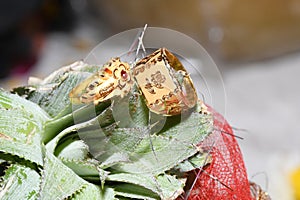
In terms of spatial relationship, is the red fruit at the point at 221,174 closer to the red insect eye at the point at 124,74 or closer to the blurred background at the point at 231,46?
the red insect eye at the point at 124,74

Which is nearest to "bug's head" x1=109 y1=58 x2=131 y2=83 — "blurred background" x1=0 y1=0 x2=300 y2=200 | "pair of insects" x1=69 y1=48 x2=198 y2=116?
"pair of insects" x1=69 y1=48 x2=198 y2=116

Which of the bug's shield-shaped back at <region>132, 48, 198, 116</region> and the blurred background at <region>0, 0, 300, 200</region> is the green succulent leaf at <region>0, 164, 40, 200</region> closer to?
the bug's shield-shaped back at <region>132, 48, 198, 116</region>

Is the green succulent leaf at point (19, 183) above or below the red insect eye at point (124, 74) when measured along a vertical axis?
below

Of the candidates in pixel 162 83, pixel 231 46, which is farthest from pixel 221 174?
pixel 231 46

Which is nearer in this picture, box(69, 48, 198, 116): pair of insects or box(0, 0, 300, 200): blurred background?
box(69, 48, 198, 116): pair of insects

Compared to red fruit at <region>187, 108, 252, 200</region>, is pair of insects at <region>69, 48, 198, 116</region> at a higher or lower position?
higher

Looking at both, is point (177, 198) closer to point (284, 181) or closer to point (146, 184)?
point (146, 184)

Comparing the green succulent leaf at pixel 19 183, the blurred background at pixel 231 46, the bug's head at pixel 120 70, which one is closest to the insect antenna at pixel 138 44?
the bug's head at pixel 120 70

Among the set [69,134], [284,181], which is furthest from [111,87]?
[284,181]
